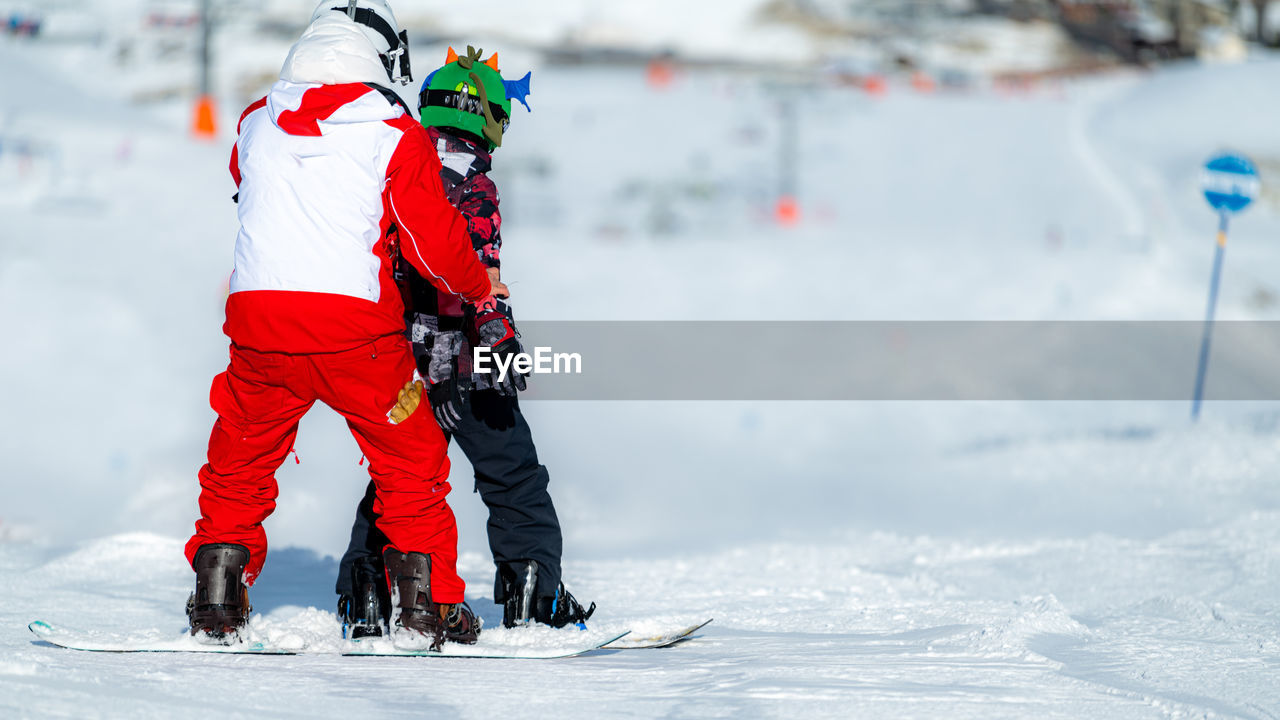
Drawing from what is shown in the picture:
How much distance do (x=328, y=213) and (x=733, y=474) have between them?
691cm

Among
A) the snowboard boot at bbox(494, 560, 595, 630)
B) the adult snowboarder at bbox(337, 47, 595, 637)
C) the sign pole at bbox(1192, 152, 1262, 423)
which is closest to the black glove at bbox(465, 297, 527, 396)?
the adult snowboarder at bbox(337, 47, 595, 637)

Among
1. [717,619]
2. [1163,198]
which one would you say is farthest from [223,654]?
[1163,198]

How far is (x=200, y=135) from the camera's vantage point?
19.2 m

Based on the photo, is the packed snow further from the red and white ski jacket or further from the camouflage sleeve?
the camouflage sleeve

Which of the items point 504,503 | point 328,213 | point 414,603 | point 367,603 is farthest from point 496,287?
point 367,603

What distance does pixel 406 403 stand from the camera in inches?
127

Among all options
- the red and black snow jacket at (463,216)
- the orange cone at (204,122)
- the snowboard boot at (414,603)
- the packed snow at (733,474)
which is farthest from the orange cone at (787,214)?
the snowboard boot at (414,603)

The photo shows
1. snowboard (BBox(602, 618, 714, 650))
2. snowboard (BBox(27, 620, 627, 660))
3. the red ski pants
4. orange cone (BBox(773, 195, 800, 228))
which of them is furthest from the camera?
orange cone (BBox(773, 195, 800, 228))

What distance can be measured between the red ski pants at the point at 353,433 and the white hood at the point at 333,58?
2.34 feet

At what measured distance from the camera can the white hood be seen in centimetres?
316

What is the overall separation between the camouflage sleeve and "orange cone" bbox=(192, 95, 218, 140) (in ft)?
55.8

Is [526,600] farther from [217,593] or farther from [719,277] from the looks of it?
[719,277]

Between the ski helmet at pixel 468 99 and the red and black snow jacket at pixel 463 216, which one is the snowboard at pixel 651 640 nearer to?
the red and black snow jacket at pixel 463 216

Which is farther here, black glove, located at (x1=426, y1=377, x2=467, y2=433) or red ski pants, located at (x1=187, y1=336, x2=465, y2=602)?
black glove, located at (x1=426, y1=377, x2=467, y2=433)
